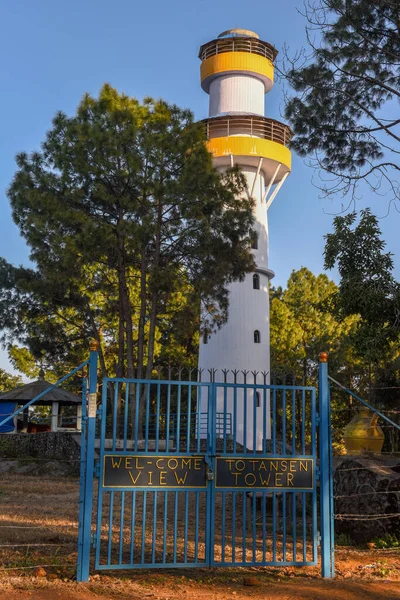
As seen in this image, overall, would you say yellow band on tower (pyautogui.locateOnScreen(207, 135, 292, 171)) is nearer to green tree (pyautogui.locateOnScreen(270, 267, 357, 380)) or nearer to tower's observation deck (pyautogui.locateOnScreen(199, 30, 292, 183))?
tower's observation deck (pyautogui.locateOnScreen(199, 30, 292, 183))

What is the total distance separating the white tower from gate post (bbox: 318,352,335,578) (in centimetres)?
1952

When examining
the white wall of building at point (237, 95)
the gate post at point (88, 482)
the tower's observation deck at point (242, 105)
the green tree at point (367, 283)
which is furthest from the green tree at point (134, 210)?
the gate post at point (88, 482)

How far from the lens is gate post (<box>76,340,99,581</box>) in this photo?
6980mm

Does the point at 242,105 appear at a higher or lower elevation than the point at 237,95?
lower

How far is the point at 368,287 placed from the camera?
43.8 feet

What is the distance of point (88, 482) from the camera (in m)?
7.09

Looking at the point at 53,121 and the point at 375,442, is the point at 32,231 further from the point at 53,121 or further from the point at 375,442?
the point at 375,442

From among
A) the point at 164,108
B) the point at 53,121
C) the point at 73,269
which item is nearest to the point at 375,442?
the point at 73,269

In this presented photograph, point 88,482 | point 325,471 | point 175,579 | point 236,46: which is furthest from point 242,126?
point 175,579

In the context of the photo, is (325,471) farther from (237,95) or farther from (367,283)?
(237,95)

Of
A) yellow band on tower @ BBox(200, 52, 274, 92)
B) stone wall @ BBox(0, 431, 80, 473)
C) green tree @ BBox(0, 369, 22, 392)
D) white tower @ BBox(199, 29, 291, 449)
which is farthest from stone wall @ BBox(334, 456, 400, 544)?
green tree @ BBox(0, 369, 22, 392)

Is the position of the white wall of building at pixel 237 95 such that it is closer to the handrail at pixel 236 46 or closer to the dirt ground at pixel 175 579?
the handrail at pixel 236 46

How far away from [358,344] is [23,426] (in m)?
17.0

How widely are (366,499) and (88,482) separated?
485 centimetres
